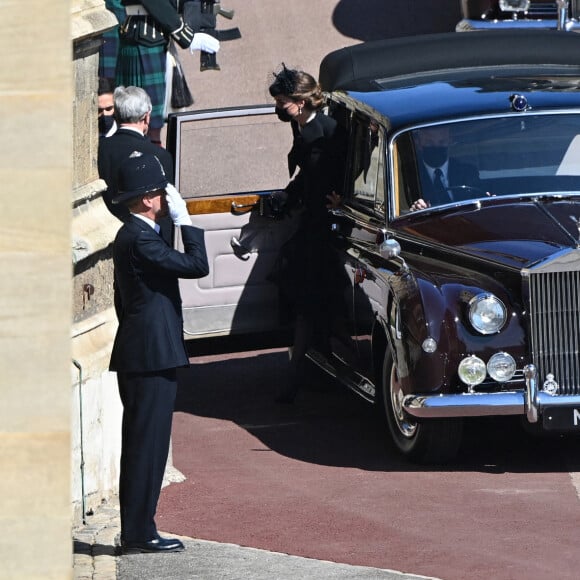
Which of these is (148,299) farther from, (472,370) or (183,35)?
(183,35)

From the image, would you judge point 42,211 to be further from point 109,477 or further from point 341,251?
point 341,251

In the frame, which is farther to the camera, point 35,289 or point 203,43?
point 203,43

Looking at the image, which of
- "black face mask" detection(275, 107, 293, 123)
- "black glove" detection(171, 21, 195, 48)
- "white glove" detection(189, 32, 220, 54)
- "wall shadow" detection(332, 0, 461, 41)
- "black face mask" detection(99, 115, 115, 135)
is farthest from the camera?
"wall shadow" detection(332, 0, 461, 41)

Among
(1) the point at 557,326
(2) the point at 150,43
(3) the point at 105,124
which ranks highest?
(2) the point at 150,43

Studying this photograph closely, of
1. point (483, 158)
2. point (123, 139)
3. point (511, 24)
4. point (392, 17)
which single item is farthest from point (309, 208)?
point (392, 17)

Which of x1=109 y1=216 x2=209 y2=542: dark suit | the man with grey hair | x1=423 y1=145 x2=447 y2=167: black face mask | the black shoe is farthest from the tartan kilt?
the black shoe

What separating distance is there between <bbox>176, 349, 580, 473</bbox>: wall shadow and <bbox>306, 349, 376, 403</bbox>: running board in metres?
0.28

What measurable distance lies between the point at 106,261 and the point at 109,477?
1.18 meters

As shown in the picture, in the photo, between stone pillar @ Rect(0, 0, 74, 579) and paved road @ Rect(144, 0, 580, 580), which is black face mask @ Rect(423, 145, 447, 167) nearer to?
paved road @ Rect(144, 0, 580, 580)

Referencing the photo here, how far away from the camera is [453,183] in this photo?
365 inches

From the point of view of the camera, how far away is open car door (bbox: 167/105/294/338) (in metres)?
10.1

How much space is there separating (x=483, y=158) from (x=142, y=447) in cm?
334

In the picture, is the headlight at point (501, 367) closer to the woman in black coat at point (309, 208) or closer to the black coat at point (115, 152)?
the woman in black coat at point (309, 208)

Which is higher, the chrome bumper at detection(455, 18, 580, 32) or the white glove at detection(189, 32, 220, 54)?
the chrome bumper at detection(455, 18, 580, 32)
